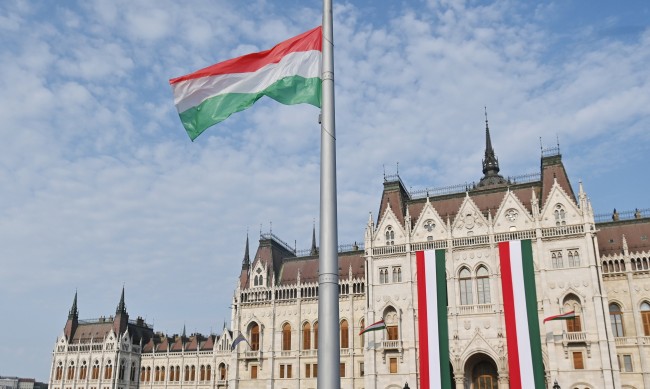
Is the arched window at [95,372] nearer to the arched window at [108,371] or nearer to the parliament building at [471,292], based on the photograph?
the arched window at [108,371]

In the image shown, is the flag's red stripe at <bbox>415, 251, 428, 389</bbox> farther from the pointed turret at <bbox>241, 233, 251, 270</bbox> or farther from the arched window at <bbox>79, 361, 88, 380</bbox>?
the arched window at <bbox>79, 361, 88, 380</bbox>

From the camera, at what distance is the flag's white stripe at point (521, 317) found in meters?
49.1

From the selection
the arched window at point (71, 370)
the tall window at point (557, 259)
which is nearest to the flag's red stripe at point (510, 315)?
the tall window at point (557, 259)

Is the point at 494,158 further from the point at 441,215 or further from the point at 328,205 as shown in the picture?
the point at 328,205

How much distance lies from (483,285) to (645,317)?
49.5ft

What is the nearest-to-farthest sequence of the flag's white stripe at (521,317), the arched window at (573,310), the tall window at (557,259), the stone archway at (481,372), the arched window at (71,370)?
the flag's white stripe at (521,317), the arched window at (573,310), the tall window at (557,259), the stone archway at (481,372), the arched window at (71,370)

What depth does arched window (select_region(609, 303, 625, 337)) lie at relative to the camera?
177 ft

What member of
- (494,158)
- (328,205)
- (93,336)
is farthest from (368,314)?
(93,336)

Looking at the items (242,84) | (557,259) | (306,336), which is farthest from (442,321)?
(242,84)

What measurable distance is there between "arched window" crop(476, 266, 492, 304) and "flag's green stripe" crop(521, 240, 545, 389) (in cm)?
417

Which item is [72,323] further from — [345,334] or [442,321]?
[442,321]

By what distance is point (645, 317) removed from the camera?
5350 centimetres

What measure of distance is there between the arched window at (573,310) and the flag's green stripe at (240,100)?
1776 inches

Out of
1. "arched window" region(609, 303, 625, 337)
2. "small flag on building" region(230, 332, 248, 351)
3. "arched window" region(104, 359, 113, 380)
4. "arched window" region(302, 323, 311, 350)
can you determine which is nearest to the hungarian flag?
"arched window" region(609, 303, 625, 337)
